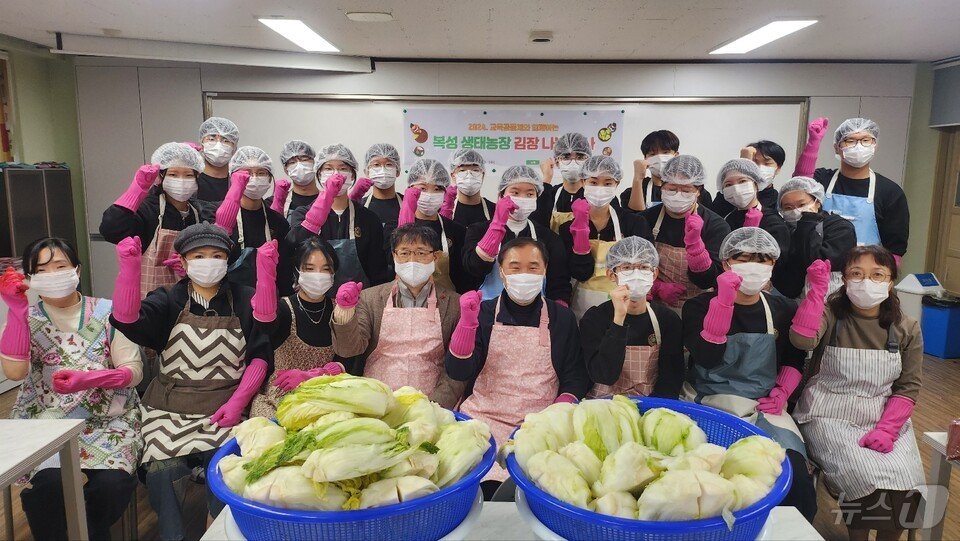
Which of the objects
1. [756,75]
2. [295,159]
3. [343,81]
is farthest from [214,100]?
[756,75]

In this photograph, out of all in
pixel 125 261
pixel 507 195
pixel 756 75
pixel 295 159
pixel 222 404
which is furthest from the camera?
pixel 756 75

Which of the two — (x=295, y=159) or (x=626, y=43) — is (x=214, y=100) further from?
(x=626, y=43)

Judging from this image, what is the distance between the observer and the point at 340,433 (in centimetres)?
104

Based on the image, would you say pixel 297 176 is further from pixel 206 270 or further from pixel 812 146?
pixel 812 146

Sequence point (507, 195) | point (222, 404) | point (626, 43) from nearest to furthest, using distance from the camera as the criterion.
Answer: point (222, 404), point (507, 195), point (626, 43)

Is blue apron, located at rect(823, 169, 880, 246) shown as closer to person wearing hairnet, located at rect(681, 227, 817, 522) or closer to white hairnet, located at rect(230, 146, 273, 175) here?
person wearing hairnet, located at rect(681, 227, 817, 522)

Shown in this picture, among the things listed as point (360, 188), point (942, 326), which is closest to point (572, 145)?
point (360, 188)

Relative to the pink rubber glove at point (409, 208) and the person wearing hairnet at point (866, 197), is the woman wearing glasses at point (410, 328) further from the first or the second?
the person wearing hairnet at point (866, 197)

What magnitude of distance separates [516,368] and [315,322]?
0.94 metres

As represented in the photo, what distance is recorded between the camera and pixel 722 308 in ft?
7.69

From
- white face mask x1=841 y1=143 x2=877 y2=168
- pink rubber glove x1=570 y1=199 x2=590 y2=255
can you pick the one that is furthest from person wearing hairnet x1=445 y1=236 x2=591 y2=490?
white face mask x1=841 y1=143 x2=877 y2=168

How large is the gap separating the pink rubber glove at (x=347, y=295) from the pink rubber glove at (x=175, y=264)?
901mm

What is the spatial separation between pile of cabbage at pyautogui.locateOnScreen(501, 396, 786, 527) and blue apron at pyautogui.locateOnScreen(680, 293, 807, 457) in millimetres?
1415

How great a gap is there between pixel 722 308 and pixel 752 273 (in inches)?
12.5
